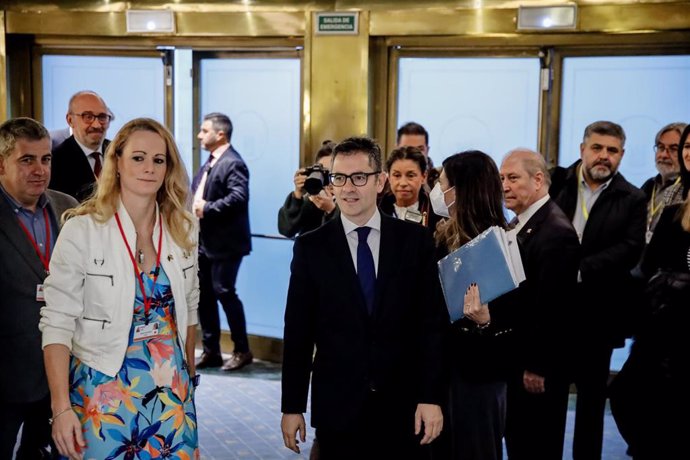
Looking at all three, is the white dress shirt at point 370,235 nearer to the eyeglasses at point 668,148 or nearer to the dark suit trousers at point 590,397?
the dark suit trousers at point 590,397

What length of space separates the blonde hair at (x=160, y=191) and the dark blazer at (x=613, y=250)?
2639mm

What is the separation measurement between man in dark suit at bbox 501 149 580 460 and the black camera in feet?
4.73

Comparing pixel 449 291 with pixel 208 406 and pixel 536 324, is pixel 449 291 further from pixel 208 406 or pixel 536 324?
pixel 208 406

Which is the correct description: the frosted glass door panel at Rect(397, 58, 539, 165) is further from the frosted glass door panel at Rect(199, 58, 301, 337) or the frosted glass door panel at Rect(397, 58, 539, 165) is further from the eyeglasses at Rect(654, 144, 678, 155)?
the eyeglasses at Rect(654, 144, 678, 155)

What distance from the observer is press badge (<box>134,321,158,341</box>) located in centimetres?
294

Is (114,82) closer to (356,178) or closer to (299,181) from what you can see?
(299,181)

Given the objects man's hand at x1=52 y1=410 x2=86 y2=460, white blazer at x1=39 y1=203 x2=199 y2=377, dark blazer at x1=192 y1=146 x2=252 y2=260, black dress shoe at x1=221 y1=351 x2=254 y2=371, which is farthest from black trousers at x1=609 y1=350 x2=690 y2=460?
black dress shoe at x1=221 y1=351 x2=254 y2=371

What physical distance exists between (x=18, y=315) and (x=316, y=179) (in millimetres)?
2080

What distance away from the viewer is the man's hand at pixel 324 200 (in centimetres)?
551

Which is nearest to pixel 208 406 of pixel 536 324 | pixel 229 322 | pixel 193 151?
pixel 229 322

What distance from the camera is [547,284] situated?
3.98 meters

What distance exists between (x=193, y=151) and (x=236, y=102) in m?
0.57

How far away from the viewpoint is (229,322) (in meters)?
7.03

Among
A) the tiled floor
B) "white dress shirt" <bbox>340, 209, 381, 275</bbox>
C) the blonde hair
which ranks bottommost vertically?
the tiled floor
